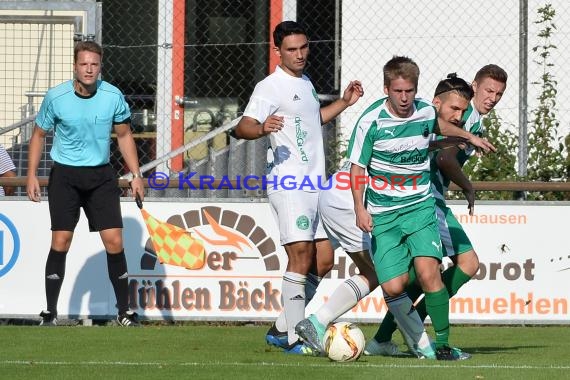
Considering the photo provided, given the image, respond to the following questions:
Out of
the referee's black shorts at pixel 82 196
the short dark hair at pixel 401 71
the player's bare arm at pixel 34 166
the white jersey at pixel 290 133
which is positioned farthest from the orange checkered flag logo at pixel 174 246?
the short dark hair at pixel 401 71

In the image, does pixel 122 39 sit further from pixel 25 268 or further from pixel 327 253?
pixel 327 253

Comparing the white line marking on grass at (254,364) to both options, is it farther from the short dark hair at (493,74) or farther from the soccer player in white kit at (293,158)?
the short dark hair at (493,74)

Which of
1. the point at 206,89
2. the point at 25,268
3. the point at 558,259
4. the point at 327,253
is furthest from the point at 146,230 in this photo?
the point at 206,89

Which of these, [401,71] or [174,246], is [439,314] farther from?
[174,246]

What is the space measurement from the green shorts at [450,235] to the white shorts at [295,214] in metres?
0.84

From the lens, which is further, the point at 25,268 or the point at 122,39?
the point at 122,39

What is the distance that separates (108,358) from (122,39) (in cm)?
977

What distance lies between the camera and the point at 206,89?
1758cm

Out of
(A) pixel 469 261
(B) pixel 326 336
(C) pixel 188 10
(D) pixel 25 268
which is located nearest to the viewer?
(B) pixel 326 336

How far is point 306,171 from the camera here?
9.02 metres

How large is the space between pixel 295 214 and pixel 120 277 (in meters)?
2.52

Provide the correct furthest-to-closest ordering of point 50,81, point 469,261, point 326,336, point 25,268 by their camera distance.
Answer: point 50,81 < point 25,268 < point 469,261 < point 326,336

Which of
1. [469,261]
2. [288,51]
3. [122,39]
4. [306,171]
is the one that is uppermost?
[122,39]

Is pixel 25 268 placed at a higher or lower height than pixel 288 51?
lower
